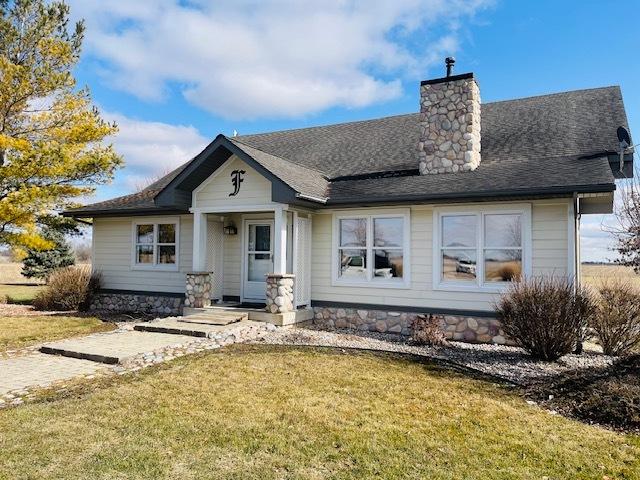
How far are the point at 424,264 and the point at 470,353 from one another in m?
2.45

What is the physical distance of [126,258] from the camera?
547 inches

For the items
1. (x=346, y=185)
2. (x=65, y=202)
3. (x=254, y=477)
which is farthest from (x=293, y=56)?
(x=254, y=477)

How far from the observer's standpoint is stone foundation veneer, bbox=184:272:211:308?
1094cm

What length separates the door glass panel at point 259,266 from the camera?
11859 mm

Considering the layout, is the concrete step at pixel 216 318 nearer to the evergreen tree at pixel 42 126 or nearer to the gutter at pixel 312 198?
the gutter at pixel 312 198

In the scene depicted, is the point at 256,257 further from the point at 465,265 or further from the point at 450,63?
the point at 450,63

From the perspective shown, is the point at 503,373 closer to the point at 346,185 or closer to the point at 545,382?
the point at 545,382

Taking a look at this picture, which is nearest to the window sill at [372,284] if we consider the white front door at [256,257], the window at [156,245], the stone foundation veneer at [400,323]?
the stone foundation veneer at [400,323]

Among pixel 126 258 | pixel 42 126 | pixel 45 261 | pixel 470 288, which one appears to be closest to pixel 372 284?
pixel 470 288

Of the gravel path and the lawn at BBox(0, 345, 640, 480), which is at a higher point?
the gravel path

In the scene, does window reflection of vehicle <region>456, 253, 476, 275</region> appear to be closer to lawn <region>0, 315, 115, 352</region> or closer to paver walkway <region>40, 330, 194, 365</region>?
paver walkway <region>40, 330, 194, 365</region>

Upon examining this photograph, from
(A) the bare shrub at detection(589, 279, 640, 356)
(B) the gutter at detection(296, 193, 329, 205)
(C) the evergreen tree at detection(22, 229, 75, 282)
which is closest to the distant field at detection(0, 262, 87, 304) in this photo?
(C) the evergreen tree at detection(22, 229, 75, 282)

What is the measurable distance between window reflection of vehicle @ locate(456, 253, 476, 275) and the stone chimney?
2133 millimetres

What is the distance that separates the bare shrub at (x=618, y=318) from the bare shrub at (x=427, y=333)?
2.60 meters
